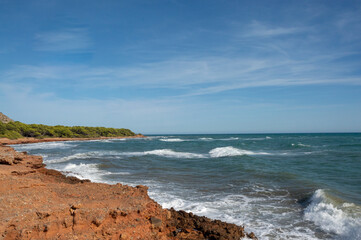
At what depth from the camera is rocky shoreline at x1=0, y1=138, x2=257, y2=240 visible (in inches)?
169

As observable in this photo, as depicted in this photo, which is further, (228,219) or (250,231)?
(228,219)

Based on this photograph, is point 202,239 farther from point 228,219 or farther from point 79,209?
point 79,209

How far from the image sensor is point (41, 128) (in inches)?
2286

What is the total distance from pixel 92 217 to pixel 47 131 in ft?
202

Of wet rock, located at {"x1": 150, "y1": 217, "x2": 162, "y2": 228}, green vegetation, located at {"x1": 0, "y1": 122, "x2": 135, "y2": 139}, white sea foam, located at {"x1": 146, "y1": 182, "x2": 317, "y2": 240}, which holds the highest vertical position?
green vegetation, located at {"x1": 0, "y1": 122, "x2": 135, "y2": 139}

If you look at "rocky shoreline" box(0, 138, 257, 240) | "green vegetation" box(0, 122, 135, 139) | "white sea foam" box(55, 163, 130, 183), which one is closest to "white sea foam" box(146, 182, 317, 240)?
"rocky shoreline" box(0, 138, 257, 240)

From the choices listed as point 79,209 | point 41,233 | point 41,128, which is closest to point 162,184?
point 79,209

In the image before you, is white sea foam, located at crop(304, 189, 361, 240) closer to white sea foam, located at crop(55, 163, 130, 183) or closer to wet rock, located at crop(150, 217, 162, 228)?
wet rock, located at crop(150, 217, 162, 228)

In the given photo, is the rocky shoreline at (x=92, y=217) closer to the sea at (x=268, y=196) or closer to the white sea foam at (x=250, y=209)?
the white sea foam at (x=250, y=209)

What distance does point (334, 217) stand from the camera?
21.9 feet

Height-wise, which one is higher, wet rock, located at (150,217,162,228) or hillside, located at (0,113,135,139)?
hillside, located at (0,113,135,139)

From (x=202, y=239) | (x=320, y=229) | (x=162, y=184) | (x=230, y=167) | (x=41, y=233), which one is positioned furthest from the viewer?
(x=230, y=167)

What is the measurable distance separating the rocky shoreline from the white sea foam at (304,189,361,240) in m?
2.30

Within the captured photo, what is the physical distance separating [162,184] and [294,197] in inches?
208
